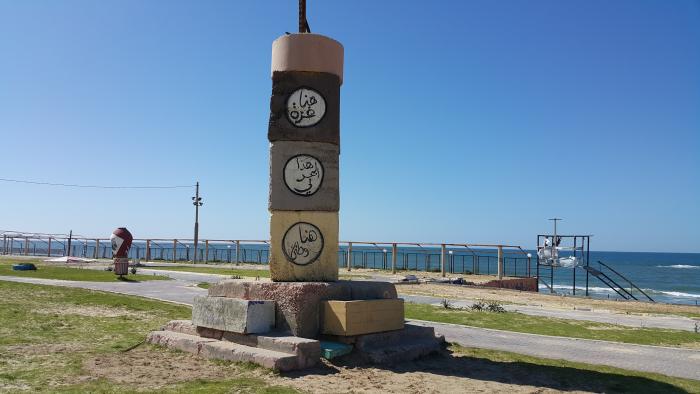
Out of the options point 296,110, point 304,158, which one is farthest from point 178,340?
point 296,110

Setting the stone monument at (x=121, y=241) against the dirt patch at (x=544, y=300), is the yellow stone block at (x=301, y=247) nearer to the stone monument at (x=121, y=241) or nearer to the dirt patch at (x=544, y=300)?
the dirt patch at (x=544, y=300)

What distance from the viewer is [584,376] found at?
7320 mm

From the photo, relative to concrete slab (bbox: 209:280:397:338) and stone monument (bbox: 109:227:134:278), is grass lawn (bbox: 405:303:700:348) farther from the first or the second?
stone monument (bbox: 109:227:134:278)

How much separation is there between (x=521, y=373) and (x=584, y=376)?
2.70ft

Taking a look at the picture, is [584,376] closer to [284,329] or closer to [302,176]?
[284,329]

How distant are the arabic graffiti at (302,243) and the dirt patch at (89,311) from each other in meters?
4.48

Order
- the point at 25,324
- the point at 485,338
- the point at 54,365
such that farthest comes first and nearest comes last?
the point at 485,338, the point at 25,324, the point at 54,365

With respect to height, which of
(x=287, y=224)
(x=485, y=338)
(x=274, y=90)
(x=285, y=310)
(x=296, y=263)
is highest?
(x=274, y=90)

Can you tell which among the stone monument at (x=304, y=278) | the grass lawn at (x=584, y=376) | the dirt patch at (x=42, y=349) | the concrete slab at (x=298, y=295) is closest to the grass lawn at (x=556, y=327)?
the grass lawn at (x=584, y=376)

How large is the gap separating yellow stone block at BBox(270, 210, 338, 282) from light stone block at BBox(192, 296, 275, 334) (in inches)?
30.3

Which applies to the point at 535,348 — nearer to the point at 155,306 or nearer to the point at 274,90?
the point at 274,90

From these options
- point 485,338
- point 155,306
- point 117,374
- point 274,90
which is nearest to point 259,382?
point 117,374

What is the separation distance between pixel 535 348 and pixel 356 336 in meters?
3.67

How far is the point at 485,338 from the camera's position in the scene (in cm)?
1065
